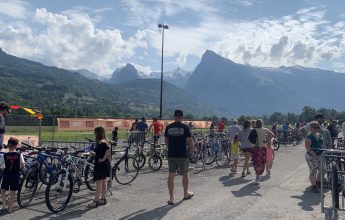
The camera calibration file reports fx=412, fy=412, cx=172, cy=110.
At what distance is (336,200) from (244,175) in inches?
225

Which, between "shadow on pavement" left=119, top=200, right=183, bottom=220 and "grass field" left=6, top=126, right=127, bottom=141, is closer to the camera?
"shadow on pavement" left=119, top=200, right=183, bottom=220

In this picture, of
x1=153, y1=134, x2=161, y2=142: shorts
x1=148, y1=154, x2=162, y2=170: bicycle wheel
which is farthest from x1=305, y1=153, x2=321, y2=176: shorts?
x1=153, y1=134, x2=161, y2=142: shorts

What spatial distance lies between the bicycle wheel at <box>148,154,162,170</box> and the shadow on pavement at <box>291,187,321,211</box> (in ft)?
17.1

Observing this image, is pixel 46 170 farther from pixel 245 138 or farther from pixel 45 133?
pixel 45 133

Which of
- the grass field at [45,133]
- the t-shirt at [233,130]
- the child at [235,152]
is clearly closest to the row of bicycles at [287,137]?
the t-shirt at [233,130]

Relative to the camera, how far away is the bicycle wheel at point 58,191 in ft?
24.6

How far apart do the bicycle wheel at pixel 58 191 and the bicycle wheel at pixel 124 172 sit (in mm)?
2614

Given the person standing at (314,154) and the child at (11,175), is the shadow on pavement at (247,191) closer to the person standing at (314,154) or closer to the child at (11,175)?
the person standing at (314,154)

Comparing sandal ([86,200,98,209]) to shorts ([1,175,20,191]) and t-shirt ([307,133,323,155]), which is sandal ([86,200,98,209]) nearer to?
shorts ([1,175,20,191])

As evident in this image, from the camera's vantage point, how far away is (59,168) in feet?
27.8

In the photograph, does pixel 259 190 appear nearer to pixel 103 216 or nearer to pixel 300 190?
pixel 300 190

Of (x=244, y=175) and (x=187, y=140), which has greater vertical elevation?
(x=187, y=140)

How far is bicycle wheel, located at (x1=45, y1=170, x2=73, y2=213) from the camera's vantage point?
750 centimetres

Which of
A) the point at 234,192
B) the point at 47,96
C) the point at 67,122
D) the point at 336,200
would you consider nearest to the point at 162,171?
the point at 234,192
